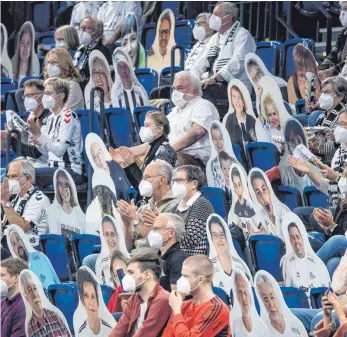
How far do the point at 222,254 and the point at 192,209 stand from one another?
0.31 metres

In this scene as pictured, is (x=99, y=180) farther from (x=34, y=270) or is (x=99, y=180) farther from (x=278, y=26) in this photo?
(x=278, y=26)

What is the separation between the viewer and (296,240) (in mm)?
9945

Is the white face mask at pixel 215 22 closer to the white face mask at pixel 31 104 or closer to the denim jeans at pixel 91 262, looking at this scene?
the white face mask at pixel 31 104

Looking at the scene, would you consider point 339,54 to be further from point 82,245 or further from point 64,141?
point 82,245

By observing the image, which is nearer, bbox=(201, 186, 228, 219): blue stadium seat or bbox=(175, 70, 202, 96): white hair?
bbox=(201, 186, 228, 219): blue stadium seat

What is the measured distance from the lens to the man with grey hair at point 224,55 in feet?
39.8

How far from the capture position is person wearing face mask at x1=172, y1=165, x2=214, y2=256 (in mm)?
10180

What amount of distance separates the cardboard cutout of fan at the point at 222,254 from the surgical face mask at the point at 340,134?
38.8 inches

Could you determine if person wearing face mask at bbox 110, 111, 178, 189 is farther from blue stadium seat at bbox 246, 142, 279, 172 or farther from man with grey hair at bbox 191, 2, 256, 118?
man with grey hair at bbox 191, 2, 256, 118

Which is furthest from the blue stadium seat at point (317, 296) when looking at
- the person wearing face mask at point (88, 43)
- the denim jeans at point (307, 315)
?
the person wearing face mask at point (88, 43)

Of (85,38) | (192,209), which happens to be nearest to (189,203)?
(192,209)

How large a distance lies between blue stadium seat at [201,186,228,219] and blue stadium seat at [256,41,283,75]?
6.31 feet

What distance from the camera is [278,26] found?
13.5 meters

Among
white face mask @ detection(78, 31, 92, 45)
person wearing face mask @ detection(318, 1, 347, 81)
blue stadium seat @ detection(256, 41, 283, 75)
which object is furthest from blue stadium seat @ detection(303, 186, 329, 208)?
white face mask @ detection(78, 31, 92, 45)
